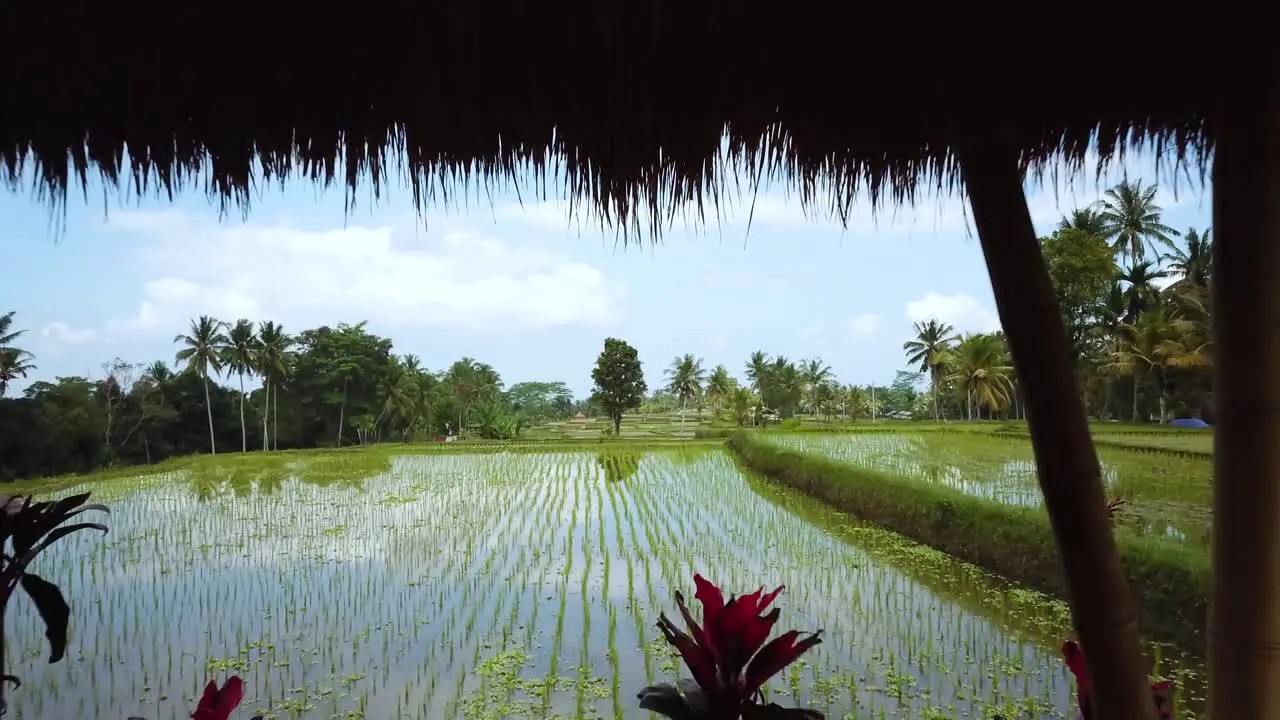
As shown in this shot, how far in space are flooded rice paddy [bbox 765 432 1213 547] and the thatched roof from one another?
2497 millimetres

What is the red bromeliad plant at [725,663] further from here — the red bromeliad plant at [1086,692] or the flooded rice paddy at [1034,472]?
the flooded rice paddy at [1034,472]

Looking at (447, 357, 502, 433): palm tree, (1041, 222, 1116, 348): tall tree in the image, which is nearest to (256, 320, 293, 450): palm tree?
(447, 357, 502, 433): palm tree

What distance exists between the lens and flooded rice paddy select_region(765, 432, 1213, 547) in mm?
5633

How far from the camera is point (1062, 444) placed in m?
0.67

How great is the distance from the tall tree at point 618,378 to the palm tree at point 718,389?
5919 millimetres

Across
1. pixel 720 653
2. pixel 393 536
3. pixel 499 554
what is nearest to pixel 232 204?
pixel 720 653

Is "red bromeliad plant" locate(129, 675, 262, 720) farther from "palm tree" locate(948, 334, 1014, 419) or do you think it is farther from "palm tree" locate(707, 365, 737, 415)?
"palm tree" locate(707, 365, 737, 415)

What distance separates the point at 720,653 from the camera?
1057 mm

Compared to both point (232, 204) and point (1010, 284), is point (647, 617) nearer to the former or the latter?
point (232, 204)

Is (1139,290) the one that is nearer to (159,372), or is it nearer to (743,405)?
(743,405)

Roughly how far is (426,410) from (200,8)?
1232 inches

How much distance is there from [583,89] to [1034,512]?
5.77m

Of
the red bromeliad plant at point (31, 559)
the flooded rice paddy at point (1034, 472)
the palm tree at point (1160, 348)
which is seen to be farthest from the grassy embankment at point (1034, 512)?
the red bromeliad plant at point (31, 559)

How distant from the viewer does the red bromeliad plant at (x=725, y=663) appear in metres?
1.01
